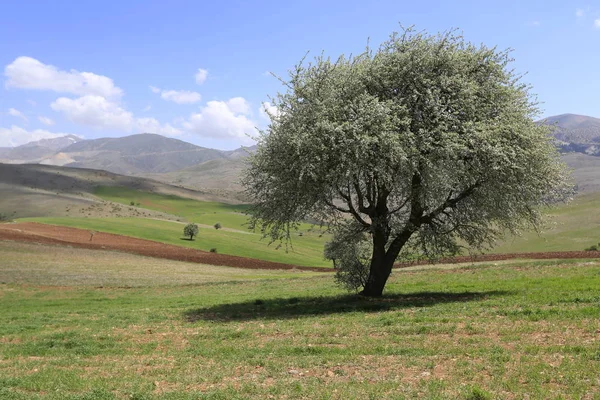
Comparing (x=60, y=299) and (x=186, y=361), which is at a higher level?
(x=186, y=361)

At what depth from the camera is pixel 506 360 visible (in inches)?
452

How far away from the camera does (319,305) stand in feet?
81.9

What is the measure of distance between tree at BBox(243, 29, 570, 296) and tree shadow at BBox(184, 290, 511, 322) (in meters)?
1.89

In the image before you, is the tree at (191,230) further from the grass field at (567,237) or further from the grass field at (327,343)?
the grass field at (327,343)

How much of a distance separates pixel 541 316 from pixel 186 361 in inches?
466

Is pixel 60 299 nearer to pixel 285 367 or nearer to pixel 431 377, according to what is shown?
pixel 285 367

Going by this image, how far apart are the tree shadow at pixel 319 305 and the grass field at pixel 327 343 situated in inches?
4.5

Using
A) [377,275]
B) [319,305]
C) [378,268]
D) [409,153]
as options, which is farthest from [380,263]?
[409,153]

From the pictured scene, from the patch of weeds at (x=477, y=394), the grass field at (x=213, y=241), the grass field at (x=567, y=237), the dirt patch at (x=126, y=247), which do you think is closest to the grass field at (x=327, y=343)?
the patch of weeds at (x=477, y=394)

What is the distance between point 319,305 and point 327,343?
9571mm

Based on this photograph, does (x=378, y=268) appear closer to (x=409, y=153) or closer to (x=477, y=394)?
(x=409, y=153)

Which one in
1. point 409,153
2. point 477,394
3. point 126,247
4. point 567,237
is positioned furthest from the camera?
point 567,237

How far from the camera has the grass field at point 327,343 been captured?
10.4m

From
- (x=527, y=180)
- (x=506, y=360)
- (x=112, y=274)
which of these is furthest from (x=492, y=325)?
(x=112, y=274)
